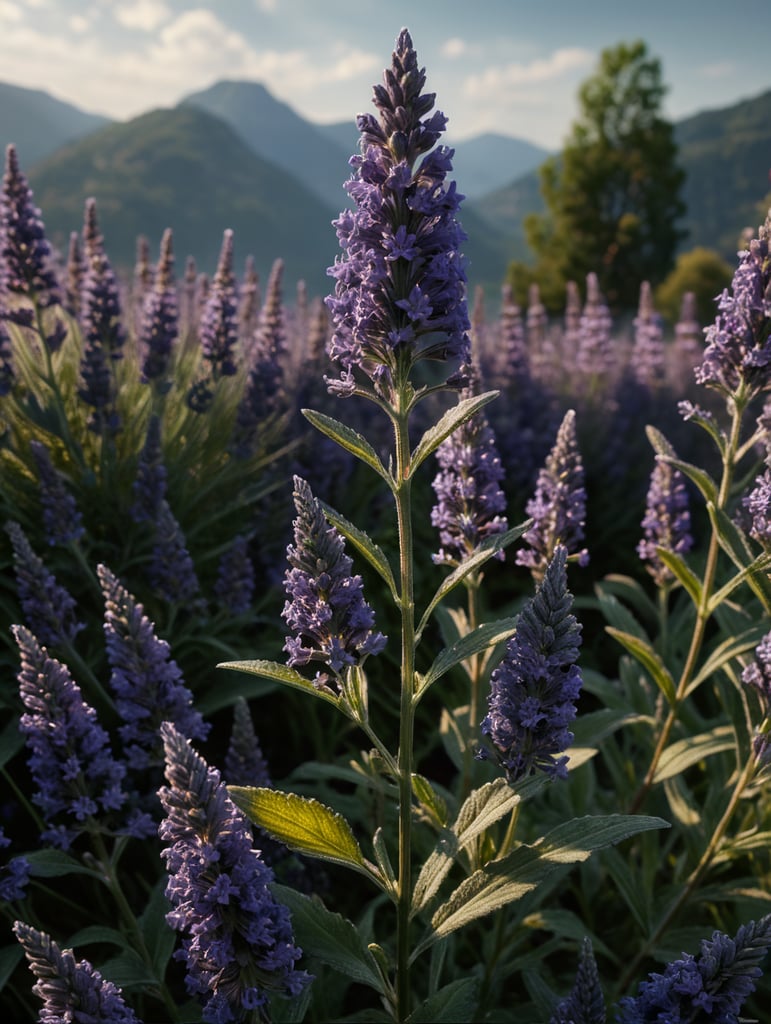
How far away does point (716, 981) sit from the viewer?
1.49 metres

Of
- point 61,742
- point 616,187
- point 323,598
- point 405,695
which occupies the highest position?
point 616,187

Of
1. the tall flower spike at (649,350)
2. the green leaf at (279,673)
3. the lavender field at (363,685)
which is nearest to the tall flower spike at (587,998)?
the lavender field at (363,685)

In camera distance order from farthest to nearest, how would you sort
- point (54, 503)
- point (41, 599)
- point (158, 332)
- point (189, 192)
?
point (189, 192) → point (158, 332) → point (54, 503) → point (41, 599)

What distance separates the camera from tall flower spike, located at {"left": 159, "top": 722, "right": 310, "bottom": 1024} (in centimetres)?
149

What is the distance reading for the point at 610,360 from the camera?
8.65 metres

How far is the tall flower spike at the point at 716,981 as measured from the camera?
1461 millimetres

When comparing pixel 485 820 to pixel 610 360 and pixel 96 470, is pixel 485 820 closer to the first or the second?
pixel 96 470

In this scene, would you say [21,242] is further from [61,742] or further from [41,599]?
[61,742]

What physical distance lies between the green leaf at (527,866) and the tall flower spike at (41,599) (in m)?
1.57

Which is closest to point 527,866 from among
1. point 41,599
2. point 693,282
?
point 41,599

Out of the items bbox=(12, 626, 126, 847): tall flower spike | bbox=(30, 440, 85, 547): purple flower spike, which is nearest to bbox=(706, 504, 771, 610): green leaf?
bbox=(12, 626, 126, 847): tall flower spike

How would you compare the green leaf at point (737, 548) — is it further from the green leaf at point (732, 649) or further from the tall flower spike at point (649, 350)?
the tall flower spike at point (649, 350)

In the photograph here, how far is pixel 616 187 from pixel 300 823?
34.9 meters

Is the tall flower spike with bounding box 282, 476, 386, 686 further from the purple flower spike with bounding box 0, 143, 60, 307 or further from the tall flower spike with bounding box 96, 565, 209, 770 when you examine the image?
the purple flower spike with bounding box 0, 143, 60, 307
